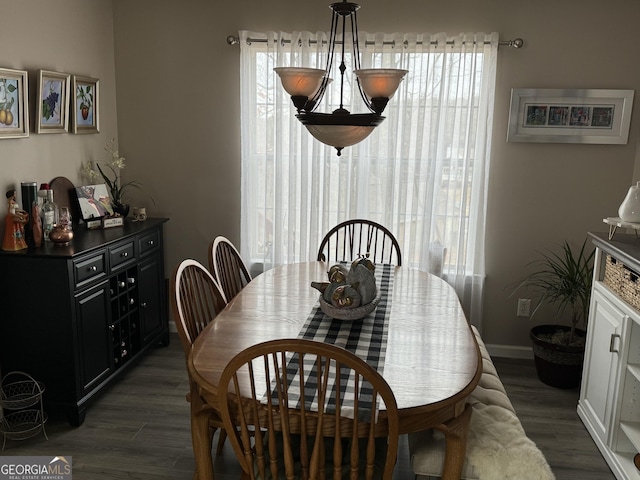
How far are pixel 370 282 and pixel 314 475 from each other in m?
0.95

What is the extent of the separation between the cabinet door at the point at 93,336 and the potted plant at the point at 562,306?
2566mm

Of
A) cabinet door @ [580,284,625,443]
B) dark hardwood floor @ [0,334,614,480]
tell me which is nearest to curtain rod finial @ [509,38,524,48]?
cabinet door @ [580,284,625,443]

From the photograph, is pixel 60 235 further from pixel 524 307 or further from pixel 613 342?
pixel 524 307

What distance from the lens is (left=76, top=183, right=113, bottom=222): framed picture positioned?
11.4 feet

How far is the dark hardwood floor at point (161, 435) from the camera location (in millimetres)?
2619

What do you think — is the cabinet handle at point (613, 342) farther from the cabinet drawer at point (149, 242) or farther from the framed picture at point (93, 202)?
the framed picture at point (93, 202)

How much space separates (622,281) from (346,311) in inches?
53.8

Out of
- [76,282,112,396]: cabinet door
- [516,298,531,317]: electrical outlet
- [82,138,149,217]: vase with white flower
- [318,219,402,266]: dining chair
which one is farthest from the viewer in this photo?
[516,298,531,317]: electrical outlet

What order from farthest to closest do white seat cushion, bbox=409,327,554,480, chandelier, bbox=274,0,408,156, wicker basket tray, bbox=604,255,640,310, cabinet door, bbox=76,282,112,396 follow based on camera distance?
cabinet door, bbox=76,282,112,396 → wicker basket tray, bbox=604,255,640,310 → chandelier, bbox=274,0,408,156 → white seat cushion, bbox=409,327,554,480

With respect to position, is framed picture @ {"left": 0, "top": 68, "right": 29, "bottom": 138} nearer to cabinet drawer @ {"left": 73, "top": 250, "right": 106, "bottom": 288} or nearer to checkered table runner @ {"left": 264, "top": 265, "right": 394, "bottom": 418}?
cabinet drawer @ {"left": 73, "top": 250, "right": 106, "bottom": 288}

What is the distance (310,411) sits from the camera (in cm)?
168

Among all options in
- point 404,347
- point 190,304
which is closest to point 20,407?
point 190,304

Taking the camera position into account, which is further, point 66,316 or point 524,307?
point 524,307

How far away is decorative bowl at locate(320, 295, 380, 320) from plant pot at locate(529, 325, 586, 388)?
5.28 feet
